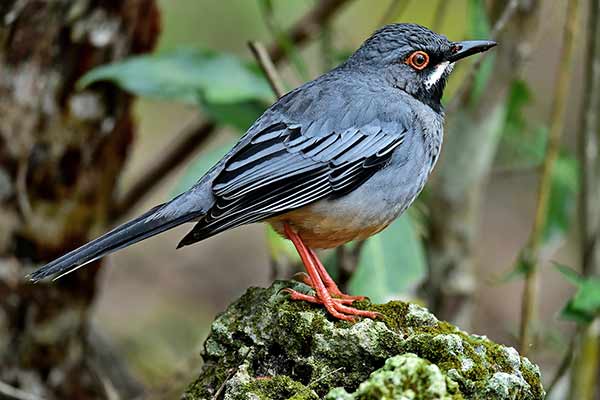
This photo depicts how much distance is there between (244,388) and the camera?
3475 mm

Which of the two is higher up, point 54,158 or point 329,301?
point 54,158

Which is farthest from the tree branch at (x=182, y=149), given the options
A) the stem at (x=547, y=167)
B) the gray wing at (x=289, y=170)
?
the gray wing at (x=289, y=170)

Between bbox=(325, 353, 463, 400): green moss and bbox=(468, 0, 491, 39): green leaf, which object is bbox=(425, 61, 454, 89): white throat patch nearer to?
bbox=(468, 0, 491, 39): green leaf

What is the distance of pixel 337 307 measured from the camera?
3.96 meters

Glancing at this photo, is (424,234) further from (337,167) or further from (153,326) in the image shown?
(153,326)

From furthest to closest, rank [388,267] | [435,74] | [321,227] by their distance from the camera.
A: 1. [388,267]
2. [435,74]
3. [321,227]

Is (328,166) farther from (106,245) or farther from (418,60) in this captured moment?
(106,245)

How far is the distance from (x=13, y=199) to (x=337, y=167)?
2.28m

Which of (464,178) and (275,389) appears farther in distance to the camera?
(464,178)

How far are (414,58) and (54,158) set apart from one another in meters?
2.36

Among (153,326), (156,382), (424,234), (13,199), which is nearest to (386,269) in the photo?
(424,234)

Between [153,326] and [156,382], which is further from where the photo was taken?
[153,326]

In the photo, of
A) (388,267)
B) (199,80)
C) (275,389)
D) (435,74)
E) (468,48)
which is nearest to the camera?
(275,389)

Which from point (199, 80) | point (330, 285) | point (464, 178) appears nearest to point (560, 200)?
point (464, 178)
